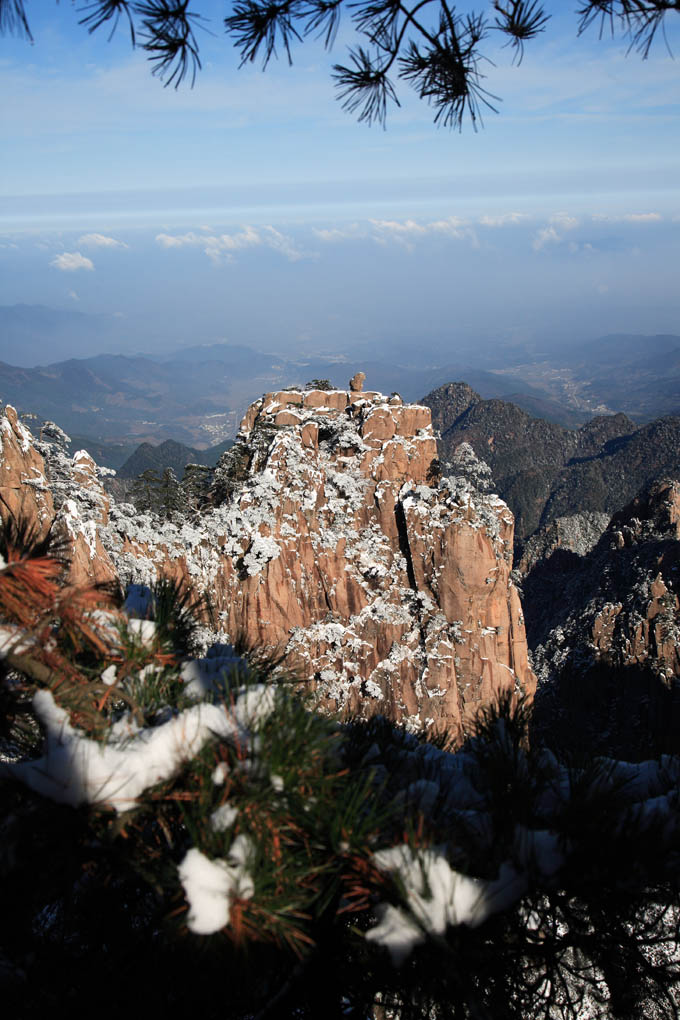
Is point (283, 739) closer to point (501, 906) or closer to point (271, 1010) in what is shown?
point (501, 906)

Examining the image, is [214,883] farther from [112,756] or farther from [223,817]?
[112,756]

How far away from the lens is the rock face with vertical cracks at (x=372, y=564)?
21.1 m

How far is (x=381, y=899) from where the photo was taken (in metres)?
2.40

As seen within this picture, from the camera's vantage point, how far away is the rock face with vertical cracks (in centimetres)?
2111

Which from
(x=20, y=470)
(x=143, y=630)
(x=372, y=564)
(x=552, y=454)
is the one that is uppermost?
(x=143, y=630)

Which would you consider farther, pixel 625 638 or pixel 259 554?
pixel 625 638

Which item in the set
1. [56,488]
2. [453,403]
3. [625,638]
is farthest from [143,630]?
[453,403]

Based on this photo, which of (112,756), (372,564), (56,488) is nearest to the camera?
(112,756)

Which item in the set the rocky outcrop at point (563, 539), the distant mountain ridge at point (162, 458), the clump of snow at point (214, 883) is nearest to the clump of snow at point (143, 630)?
the clump of snow at point (214, 883)

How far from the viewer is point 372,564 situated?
23.0 metres

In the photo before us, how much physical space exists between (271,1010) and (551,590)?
205 ft

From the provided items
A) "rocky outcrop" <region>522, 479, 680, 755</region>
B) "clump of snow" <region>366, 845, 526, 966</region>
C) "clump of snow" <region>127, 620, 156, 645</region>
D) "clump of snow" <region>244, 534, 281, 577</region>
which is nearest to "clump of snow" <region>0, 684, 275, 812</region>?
"clump of snow" <region>127, 620, 156, 645</region>

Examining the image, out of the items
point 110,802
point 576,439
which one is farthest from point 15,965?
point 576,439

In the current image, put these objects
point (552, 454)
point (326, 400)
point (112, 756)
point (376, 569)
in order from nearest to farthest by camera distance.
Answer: point (112, 756)
point (376, 569)
point (326, 400)
point (552, 454)
